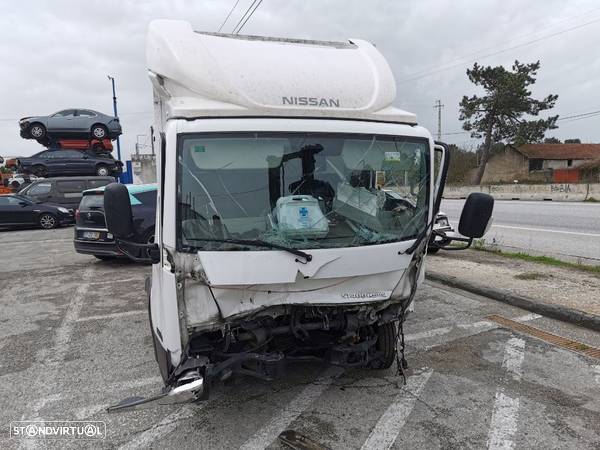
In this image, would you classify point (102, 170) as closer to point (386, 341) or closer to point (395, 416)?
point (386, 341)

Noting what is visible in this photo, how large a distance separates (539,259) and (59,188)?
17.9m

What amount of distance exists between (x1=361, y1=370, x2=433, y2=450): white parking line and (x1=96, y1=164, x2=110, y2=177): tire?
63.4 ft

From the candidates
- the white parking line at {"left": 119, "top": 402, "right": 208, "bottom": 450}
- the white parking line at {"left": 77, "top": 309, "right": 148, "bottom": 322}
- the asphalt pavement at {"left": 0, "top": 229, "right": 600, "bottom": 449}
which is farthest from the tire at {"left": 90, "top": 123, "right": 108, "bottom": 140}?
the white parking line at {"left": 119, "top": 402, "right": 208, "bottom": 450}

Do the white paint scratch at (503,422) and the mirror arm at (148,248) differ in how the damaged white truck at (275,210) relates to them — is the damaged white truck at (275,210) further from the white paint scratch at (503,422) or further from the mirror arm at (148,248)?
the white paint scratch at (503,422)

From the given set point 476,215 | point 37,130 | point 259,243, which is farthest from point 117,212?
point 37,130

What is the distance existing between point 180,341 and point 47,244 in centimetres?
1303

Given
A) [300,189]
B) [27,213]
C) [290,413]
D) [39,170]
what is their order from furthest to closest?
[39,170] < [27,213] < [290,413] < [300,189]

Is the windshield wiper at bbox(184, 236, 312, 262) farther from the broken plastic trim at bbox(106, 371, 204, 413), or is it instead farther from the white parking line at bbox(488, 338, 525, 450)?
the white parking line at bbox(488, 338, 525, 450)

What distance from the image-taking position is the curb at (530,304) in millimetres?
5577

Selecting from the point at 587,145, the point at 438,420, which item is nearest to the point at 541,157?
the point at 587,145

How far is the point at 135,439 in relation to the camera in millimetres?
3416

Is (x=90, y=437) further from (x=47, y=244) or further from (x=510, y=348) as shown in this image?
(x=47, y=244)

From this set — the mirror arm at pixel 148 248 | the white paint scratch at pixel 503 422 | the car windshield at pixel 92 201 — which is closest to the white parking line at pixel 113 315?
the mirror arm at pixel 148 248

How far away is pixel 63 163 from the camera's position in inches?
781
